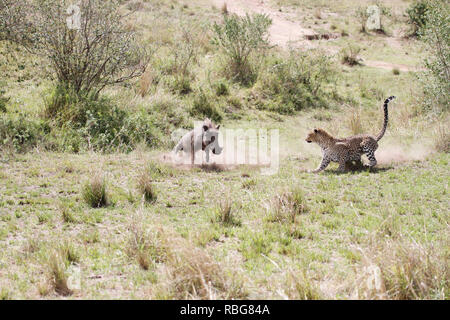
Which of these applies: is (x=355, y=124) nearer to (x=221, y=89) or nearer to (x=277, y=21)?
(x=221, y=89)

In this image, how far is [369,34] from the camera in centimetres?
2656

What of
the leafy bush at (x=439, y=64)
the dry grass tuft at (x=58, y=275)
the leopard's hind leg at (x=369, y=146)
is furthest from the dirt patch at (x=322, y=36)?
the dry grass tuft at (x=58, y=275)

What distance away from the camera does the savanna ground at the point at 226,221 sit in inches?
198

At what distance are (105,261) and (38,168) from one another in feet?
14.3

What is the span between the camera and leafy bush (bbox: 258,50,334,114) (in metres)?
16.7

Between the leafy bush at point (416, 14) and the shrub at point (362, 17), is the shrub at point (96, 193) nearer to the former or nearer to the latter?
the shrub at point (362, 17)

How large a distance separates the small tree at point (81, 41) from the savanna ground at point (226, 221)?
0.81 m

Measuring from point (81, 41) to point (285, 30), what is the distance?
49.9 ft

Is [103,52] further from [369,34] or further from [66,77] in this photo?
[369,34]

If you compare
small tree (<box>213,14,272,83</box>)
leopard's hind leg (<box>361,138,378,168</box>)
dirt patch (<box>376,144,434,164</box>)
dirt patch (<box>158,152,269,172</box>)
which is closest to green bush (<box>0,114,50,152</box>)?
dirt patch (<box>158,152,269,172</box>)

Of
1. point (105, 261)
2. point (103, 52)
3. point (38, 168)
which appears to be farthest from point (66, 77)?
point (105, 261)

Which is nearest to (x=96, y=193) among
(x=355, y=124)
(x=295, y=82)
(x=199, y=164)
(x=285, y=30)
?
(x=199, y=164)

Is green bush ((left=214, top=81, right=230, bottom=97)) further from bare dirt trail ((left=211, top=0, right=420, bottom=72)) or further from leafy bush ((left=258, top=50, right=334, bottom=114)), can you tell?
bare dirt trail ((left=211, top=0, right=420, bottom=72))

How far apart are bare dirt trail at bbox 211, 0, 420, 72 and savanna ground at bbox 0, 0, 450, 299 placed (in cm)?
805
